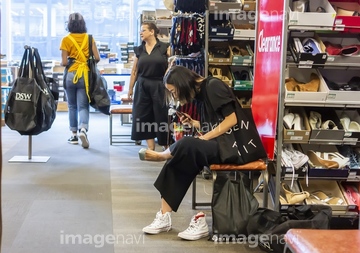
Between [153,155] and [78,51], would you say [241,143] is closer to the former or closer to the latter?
[153,155]

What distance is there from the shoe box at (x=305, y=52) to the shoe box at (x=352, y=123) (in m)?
0.50

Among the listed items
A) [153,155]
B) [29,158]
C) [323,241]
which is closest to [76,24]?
[29,158]

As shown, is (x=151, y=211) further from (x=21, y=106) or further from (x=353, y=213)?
(x=21, y=106)

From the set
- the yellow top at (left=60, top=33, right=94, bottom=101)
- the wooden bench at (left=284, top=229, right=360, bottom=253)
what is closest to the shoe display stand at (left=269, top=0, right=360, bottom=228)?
the wooden bench at (left=284, top=229, right=360, bottom=253)

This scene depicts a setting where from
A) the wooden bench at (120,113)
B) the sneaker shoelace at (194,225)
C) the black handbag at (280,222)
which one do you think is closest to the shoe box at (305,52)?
the black handbag at (280,222)

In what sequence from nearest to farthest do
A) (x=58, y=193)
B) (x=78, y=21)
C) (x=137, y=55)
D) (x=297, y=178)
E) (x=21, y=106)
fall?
(x=297, y=178), (x=58, y=193), (x=21, y=106), (x=137, y=55), (x=78, y=21)

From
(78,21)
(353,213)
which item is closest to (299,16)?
(353,213)

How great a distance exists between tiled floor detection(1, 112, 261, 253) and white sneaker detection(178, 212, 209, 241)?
0.11 ft

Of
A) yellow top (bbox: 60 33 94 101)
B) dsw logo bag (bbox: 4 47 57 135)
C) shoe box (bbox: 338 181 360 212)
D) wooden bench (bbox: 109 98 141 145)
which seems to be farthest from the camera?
wooden bench (bbox: 109 98 141 145)

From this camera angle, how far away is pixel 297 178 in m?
3.19

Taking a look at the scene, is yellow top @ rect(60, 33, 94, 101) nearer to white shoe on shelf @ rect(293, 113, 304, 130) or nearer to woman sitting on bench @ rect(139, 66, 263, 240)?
woman sitting on bench @ rect(139, 66, 263, 240)

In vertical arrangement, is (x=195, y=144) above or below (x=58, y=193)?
above

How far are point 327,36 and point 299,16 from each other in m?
0.61

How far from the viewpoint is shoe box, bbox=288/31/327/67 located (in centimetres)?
307
